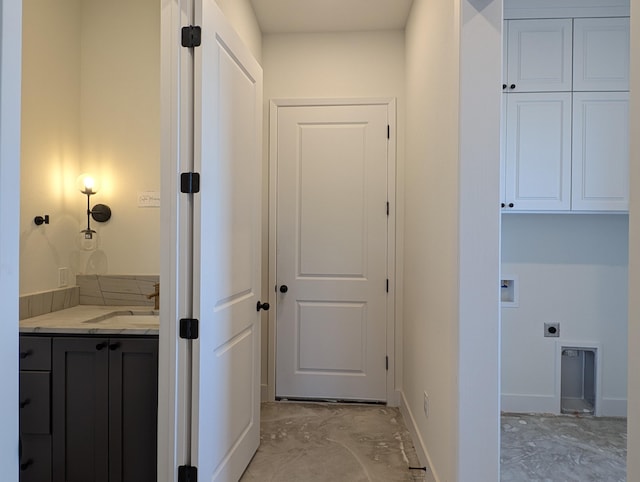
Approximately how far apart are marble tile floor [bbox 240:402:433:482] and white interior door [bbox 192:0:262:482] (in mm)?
185

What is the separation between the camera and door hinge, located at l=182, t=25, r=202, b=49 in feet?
5.26

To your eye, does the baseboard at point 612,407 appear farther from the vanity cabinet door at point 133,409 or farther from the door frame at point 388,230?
the vanity cabinet door at point 133,409

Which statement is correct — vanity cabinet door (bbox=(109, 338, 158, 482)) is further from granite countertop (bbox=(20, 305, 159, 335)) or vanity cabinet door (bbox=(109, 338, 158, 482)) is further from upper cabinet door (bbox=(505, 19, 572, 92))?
upper cabinet door (bbox=(505, 19, 572, 92))

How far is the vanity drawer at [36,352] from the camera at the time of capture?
6.02 feet

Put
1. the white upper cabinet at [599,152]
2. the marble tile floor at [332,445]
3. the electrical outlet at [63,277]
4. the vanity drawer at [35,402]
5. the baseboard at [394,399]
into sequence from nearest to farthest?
1. the vanity drawer at [35,402]
2. the marble tile floor at [332,445]
3. the electrical outlet at [63,277]
4. the white upper cabinet at [599,152]
5. the baseboard at [394,399]

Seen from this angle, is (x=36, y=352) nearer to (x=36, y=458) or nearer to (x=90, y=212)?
(x=36, y=458)

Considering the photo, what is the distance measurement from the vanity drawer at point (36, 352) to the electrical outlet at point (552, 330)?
306 centimetres

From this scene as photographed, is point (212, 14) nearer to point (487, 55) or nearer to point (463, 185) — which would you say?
point (487, 55)

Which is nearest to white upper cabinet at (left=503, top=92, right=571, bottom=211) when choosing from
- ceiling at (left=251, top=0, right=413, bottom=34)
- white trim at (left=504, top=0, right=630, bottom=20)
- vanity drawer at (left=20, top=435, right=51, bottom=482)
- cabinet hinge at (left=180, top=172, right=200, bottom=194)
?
white trim at (left=504, top=0, right=630, bottom=20)

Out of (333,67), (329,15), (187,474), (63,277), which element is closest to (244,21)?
(329,15)

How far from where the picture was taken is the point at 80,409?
1.83 meters

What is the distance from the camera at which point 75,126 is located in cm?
253

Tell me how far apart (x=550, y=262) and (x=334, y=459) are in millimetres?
2027

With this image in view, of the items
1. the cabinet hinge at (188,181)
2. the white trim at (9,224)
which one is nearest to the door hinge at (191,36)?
the cabinet hinge at (188,181)
